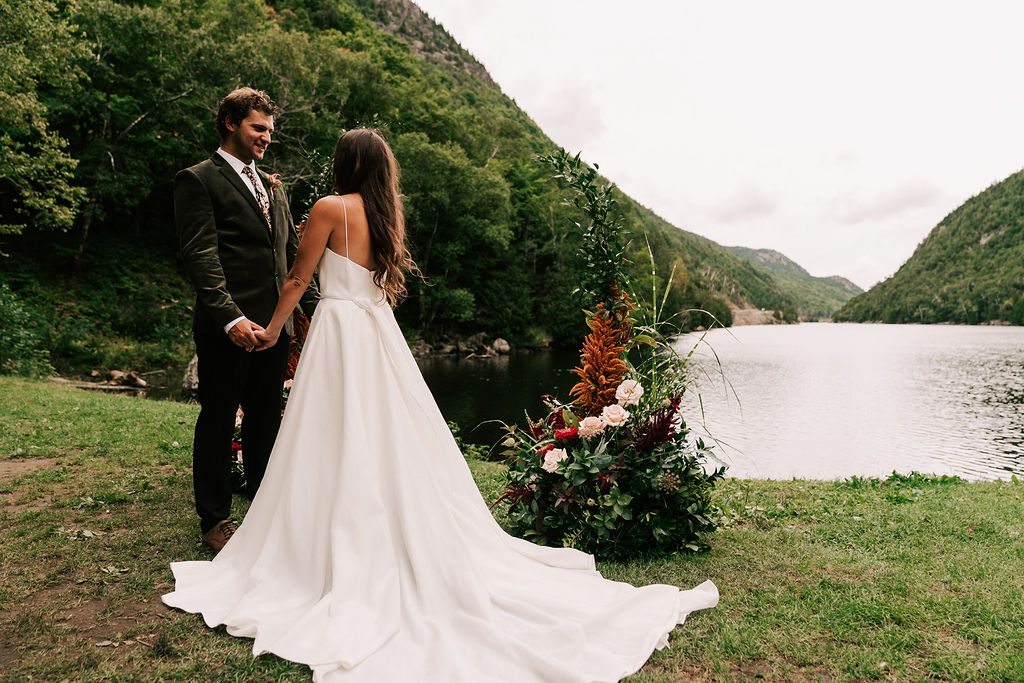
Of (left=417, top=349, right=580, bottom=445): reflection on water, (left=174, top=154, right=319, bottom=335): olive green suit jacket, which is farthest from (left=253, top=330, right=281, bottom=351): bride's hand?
(left=417, top=349, right=580, bottom=445): reflection on water

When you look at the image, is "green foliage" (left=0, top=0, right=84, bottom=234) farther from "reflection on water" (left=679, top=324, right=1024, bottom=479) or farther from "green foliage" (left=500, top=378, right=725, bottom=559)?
"reflection on water" (left=679, top=324, right=1024, bottom=479)

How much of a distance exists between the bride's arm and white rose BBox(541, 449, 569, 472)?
6.58ft

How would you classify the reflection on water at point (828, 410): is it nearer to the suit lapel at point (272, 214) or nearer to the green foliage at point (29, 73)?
the suit lapel at point (272, 214)

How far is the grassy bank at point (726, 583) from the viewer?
2.65m

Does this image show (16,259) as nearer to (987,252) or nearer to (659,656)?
(659,656)

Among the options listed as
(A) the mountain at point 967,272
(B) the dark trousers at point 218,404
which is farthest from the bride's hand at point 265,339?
(A) the mountain at point 967,272

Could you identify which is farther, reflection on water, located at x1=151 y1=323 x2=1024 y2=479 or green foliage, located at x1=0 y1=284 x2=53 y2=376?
green foliage, located at x1=0 y1=284 x2=53 y2=376

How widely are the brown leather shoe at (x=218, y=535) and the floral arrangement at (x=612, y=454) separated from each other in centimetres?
196

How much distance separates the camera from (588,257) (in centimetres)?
445

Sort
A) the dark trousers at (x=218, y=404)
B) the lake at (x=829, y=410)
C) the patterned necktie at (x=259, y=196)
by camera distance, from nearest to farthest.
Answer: the dark trousers at (x=218, y=404), the patterned necktie at (x=259, y=196), the lake at (x=829, y=410)

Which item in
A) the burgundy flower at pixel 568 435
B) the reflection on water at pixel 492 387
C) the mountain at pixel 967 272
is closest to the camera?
the burgundy flower at pixel 568 435

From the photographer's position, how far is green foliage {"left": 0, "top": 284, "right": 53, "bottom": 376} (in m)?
14.5

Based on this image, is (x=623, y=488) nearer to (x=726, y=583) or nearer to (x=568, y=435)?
(x=568, y=435)

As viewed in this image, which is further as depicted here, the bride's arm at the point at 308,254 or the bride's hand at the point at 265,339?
the bride's hand at the point at 265,339
